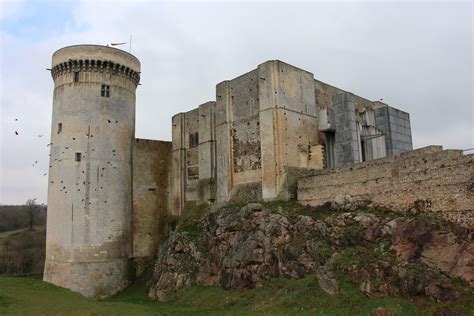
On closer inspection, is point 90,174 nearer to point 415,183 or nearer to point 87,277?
point 87,277

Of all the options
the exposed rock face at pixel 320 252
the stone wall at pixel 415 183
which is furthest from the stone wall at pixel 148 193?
the stone wall at pixel 415 183

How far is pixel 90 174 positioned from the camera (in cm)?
2581

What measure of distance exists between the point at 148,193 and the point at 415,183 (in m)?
19.3

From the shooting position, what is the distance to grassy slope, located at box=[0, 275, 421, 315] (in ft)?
45.0

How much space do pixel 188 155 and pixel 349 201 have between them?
15.1 metres

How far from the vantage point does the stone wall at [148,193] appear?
28.5 metres

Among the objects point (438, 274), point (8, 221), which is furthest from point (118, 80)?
point (8, 221)

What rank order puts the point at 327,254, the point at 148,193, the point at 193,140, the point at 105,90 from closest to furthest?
1. the point at 327,254
2. the point at 105,90
3. the point at 148,193
4. the point at 193,140

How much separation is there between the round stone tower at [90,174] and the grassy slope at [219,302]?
518cm

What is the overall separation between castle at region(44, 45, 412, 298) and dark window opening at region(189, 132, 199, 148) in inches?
6.6

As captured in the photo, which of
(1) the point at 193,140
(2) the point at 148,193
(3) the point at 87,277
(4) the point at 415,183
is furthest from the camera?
(1) the point at 193,140

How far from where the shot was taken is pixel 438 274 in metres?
13.1

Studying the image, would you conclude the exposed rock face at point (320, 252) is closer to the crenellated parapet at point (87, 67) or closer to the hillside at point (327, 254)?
the hillside at point (327, 254)

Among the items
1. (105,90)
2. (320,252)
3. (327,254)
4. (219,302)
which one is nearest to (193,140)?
(105,90)
